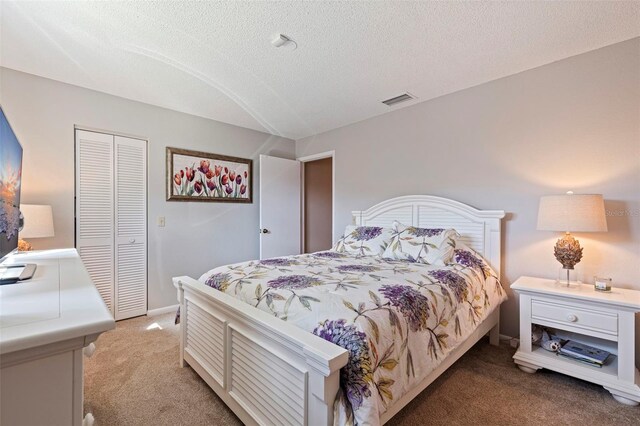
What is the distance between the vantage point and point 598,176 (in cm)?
218

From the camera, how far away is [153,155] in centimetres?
324

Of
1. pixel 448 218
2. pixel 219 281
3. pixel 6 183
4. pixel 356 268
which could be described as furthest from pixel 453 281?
pixel 6 183

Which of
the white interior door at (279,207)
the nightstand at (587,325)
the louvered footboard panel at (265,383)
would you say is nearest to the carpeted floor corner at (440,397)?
A: the nightstand at (587,325)

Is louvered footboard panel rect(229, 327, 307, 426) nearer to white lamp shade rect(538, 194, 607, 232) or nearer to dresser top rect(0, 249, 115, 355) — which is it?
dresser top rect(0, 249, 115, 355)

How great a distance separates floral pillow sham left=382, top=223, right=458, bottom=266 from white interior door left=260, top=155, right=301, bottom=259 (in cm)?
196

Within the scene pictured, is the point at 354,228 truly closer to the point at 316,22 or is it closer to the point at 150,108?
the point at 316,22

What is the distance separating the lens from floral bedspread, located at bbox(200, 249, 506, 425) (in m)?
1.13

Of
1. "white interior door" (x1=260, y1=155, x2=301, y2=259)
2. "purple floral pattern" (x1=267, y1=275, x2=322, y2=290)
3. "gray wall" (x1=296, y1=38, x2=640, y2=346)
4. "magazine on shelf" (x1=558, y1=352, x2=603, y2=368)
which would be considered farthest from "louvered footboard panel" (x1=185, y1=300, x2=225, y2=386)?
"gray wall" (x1=296, y1=38, x2=640, y2=346)

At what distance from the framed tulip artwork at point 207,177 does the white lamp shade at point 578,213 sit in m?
3.36

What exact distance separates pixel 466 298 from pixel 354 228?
4.80 feet

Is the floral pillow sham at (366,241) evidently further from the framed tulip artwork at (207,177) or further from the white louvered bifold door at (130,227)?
the white louvered bifold door at (130,227)

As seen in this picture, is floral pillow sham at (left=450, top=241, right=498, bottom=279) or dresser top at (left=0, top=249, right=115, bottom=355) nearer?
dresser top at (left=0, top=249, right=115, bottom=355)

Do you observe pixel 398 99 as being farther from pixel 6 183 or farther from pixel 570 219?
pixel 6 183

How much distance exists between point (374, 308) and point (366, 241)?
1.56 m
